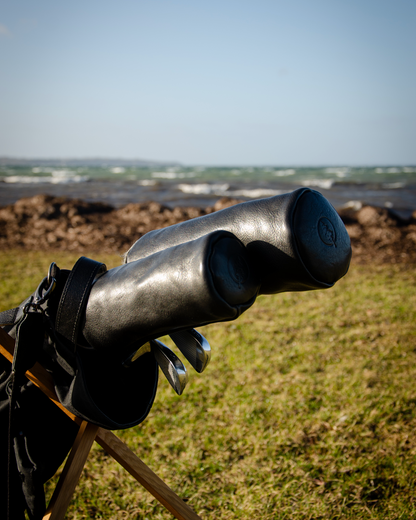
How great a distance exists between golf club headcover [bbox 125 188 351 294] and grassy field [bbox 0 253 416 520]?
1649 mm

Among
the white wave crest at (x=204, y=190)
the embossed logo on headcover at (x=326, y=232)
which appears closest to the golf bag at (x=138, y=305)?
the embossed logo on headcover at (x=326, y=232)

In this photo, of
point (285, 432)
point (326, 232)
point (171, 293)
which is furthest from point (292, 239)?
point (285, 432)

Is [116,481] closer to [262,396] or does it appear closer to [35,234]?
[262,396]

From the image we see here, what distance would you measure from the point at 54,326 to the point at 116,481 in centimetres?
164

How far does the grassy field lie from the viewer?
205 cm

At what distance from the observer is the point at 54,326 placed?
998 mm

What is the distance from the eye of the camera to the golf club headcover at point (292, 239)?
841mm

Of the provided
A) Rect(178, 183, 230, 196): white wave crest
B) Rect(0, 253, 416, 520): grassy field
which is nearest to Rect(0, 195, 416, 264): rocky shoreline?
Rect(0, 253, 416, 520): grassy field

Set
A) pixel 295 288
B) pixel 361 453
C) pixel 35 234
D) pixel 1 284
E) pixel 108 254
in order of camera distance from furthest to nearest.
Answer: pixel 35 234, pixel 108 254, pixel 1 284, pixel 361 453, pixel 295 288

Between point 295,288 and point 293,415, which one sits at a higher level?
point 295,288

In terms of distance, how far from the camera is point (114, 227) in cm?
1003

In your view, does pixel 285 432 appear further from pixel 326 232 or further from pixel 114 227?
pixel 114 227

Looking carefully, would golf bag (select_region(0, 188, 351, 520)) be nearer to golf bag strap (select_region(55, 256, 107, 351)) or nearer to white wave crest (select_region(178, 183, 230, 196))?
golf bag strap (select_region(55, 256, 107, 351))

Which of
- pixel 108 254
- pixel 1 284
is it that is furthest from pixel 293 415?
pixel 108 254
